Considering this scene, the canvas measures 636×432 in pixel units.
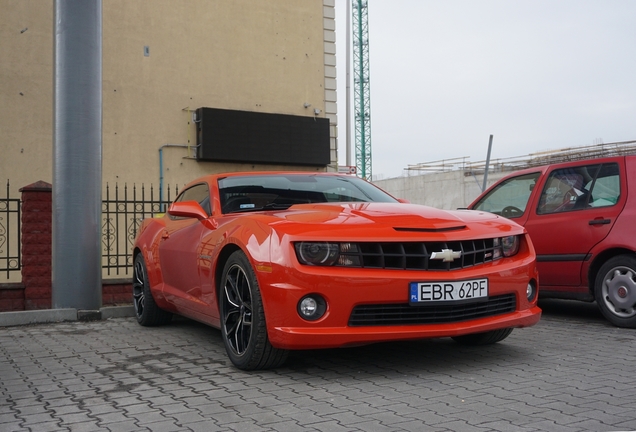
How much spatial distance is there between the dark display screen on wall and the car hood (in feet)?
43.1

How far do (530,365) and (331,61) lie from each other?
16572 mm

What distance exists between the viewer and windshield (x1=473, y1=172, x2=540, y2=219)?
7.40m

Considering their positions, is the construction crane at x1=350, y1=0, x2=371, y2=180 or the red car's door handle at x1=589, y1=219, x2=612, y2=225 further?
the construction crane at x1=350, y1=0, x2=371, y2=180

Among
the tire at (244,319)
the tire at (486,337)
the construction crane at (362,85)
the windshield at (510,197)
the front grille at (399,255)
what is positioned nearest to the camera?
the front grille at (399,255)

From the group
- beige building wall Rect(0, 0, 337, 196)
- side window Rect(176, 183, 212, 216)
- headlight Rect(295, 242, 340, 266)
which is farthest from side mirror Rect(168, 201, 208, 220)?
beige building wall Rect(0, 0, 337, 196)

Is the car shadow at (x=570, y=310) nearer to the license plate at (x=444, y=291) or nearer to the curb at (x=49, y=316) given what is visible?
the license plate at (x=444, y=291)

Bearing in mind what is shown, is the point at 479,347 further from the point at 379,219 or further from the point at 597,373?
the point at 379,219

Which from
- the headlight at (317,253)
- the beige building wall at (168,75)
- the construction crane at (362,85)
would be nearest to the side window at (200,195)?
the headlight at (317,253)

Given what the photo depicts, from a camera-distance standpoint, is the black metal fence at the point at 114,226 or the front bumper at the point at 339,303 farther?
the black metal fence at the point at 114,226

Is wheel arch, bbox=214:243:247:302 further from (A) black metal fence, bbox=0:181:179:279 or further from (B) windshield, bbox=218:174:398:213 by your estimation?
(A) black metal fence, bbox=0:181:179:279

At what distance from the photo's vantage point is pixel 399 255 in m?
4.22

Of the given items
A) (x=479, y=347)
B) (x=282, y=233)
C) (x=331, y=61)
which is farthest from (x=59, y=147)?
(x=331, y=61)

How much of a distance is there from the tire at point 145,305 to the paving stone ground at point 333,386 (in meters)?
0.72

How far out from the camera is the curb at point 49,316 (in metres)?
7.21
